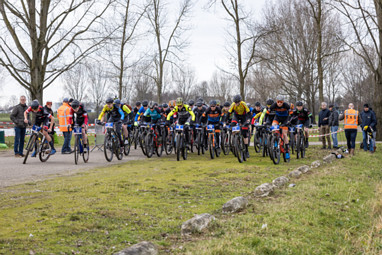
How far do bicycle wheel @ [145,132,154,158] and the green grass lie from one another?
4145mm

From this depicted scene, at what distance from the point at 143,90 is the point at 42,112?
5259 cm

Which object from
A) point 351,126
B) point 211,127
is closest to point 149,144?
point 211,127

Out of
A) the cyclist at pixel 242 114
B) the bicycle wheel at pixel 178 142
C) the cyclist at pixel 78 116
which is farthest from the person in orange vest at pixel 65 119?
the cyclist at pixel 242 114

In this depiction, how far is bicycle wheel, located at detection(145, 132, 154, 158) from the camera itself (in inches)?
627

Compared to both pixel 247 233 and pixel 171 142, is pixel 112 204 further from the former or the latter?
pixel 171 142

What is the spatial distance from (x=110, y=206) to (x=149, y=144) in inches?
366

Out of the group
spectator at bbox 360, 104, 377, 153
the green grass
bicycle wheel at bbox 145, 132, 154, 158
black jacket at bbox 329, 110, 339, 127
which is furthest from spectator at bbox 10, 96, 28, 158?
spectator at bbox 360, 104, 377, 153

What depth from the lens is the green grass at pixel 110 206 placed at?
5090 millimetres

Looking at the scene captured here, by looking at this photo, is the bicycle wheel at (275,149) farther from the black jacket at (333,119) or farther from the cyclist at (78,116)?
the black jacket at (333,119)

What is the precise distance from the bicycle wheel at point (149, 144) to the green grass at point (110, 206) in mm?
4145

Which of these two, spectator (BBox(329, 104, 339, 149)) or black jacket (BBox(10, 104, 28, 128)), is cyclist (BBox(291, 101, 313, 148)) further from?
black jacket (BBox(10, 104, 28, 128))

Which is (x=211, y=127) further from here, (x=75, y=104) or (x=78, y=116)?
(x=75, y=104)

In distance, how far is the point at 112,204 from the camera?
6957mm

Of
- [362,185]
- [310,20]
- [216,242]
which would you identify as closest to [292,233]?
[216,242]
